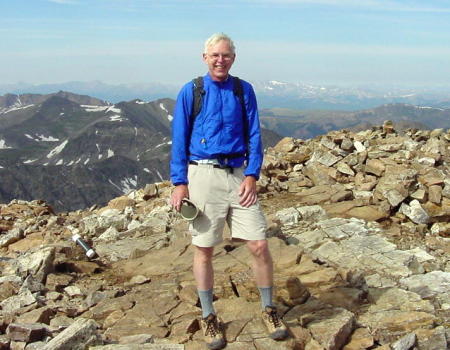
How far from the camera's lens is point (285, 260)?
12.1 metres

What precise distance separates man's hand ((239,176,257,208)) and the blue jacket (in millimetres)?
118

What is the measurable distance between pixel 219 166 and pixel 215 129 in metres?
0.58

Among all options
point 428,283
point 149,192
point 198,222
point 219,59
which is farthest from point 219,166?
point 149,192

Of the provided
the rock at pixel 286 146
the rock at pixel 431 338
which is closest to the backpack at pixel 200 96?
the rock at pixel 431 338

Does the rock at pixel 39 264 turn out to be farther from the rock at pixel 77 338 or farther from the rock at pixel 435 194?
the rock at pixel 435 194

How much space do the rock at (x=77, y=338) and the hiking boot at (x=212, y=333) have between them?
1.70m

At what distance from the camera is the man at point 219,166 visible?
7.46 m

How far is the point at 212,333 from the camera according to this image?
787 centimetres

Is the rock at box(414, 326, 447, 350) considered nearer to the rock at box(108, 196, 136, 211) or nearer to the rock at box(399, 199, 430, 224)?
the rock at box(399, 199, 430, 224)

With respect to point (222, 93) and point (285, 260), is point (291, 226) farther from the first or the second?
point (222, 93)

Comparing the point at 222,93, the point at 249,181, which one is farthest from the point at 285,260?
the point at 222,93

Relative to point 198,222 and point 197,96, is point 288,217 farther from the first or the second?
point 197,96

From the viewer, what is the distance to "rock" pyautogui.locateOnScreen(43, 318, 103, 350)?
7.52 meters

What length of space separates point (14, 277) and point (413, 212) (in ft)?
42.3
